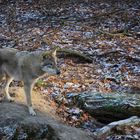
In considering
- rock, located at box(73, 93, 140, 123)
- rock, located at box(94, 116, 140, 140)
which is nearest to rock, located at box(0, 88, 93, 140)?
rock, located at box(94, 116, 140, 140)

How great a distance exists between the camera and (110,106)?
8828 millimetres

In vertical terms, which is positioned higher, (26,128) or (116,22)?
(116,22)

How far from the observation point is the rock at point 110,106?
28.6 feet

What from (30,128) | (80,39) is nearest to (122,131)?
(30,128)

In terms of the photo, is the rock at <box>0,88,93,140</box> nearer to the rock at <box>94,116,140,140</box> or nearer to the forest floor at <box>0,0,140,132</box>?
the rock at <box>94,116,140,140</box>

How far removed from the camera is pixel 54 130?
287 inches

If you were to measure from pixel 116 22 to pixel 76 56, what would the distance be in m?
5.42

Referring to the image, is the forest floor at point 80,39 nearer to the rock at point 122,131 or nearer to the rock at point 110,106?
the rock at point 110,106

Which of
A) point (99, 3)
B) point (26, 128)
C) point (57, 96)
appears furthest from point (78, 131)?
point (99, 3)

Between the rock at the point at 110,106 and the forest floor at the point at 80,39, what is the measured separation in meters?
0.24

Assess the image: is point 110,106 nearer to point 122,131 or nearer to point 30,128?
point 122,131

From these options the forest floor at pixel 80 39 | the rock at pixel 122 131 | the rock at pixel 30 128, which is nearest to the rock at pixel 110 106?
the forest floor at pixel 80 39

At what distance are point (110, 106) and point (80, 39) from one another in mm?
7061

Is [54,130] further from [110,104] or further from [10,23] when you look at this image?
[10,23]
